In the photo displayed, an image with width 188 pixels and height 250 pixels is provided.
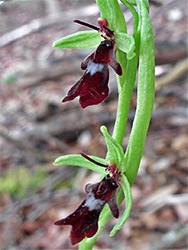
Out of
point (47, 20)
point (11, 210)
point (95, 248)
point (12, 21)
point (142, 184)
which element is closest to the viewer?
point (95, 248)

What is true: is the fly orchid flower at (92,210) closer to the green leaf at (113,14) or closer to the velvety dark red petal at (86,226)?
the velvety dark red petal at (86,226)

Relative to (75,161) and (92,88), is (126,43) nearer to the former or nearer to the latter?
(92,88)

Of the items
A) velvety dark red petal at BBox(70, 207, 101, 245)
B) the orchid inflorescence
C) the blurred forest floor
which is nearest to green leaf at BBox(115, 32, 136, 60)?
the orchid inflorescence

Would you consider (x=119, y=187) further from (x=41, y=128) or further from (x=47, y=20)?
(x=47, y=20)

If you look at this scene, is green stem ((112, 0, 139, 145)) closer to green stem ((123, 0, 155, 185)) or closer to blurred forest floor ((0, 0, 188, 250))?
green stem ((123, 0, 155, 185))

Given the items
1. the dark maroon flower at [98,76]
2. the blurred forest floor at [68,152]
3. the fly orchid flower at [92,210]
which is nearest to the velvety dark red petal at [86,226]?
the fly orchid flower at [92,210]

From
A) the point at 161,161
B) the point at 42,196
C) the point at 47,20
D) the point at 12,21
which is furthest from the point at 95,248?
the point at 12,21

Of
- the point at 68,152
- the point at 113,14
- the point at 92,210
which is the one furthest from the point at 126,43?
the point at 68,152
